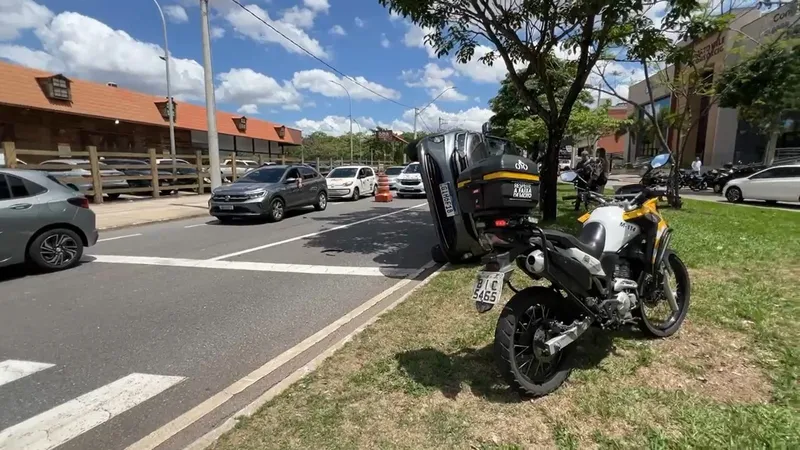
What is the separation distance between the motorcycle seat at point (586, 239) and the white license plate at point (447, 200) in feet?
9.21

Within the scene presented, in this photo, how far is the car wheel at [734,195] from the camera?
54.5 ft

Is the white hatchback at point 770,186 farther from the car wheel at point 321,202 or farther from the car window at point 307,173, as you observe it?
the car window at point 307,173

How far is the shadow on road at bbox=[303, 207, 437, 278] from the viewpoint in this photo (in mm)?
7439

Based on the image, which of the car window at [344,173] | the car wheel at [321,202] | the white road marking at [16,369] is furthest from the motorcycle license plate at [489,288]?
the car window at [344,173]

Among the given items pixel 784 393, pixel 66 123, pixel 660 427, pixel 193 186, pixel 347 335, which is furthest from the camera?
pixel 66 123

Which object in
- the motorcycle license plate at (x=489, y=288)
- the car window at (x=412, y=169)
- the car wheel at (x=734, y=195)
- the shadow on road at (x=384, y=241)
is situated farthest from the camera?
the car window at (x=412, y=169)

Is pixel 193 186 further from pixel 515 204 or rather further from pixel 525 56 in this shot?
pixel 515 204

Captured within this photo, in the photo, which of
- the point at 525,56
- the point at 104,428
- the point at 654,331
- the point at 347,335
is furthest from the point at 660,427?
the point at 525,56

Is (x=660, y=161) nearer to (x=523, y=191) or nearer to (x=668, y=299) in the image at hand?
(x=668, y=299)

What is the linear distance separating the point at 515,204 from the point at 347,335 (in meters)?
2.13

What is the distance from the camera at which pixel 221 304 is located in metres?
5.04

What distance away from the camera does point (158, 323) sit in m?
4.47

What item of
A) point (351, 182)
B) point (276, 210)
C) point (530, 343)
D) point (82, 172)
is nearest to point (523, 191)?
point (530, 343)

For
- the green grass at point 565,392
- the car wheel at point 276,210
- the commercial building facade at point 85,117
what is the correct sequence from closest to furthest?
the green grass at point 565,392 → the car wheel at point 276,210 → the commercial building facade at point 85,117
